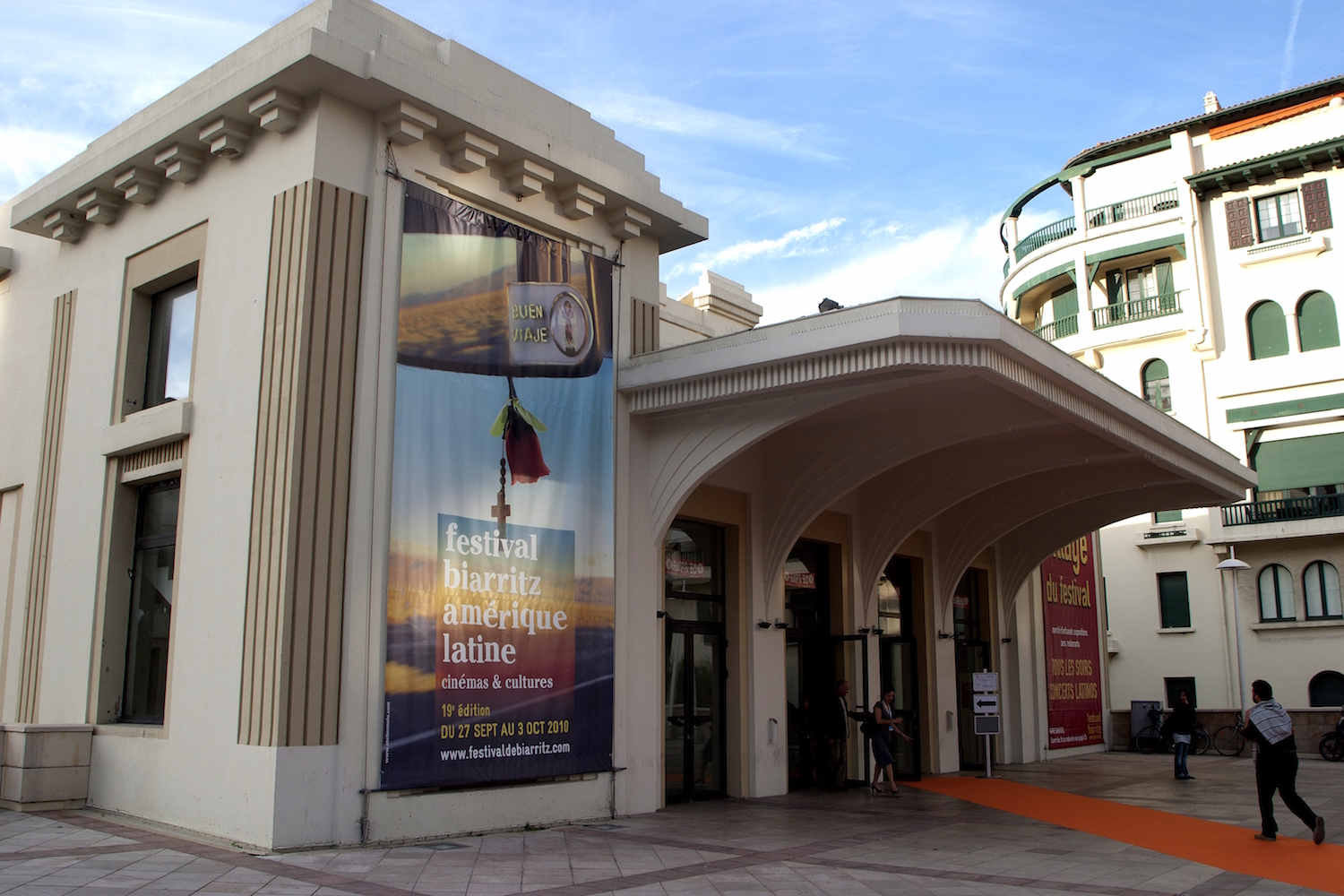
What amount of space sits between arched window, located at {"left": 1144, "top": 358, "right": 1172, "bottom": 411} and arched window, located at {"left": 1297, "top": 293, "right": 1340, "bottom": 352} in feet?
12.4

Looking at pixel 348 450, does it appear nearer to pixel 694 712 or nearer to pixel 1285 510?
pixel 694 712

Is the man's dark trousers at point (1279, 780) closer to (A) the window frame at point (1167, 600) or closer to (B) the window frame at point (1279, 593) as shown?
(B) the window frame at point (1279, 593)

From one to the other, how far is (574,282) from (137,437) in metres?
5.06

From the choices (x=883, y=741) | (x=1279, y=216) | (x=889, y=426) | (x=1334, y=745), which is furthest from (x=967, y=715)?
(x=1279, y=216)

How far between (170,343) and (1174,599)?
2910cm

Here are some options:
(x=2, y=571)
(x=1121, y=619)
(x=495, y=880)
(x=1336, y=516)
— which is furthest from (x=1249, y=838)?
(x=1121, y=619)

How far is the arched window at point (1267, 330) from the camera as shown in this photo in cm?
3034

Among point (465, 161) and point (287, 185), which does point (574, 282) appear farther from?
point (287, 185)

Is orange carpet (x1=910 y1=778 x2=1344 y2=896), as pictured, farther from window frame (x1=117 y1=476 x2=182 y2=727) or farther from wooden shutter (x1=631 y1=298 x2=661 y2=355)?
window frame (x1=117 y1=476 x2=182 y2=727)

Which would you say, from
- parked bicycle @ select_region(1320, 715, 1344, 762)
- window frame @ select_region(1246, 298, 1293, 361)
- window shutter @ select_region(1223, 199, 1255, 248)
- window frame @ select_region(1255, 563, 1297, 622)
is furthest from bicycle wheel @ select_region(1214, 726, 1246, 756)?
window shutter @ select_region(1223, 199, 1255, 248)

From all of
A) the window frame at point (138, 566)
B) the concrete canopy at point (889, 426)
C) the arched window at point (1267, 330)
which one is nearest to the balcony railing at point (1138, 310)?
the arched window at point (1267, 330)

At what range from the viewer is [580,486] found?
478 inches

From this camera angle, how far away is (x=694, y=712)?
45.3 feet

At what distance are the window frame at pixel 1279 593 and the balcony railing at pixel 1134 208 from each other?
11.0 m
